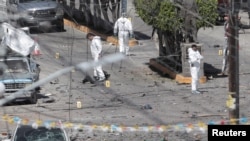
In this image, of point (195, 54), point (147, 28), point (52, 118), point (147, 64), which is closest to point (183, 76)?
point (195, 54)

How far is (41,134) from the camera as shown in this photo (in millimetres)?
15461

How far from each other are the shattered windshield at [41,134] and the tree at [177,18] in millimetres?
7481

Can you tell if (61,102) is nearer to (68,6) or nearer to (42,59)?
(42,59)

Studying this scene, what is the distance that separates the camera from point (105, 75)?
24.2 metres

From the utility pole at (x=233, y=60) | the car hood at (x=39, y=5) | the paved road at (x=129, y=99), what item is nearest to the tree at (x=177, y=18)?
the paved road at (x=129, y=99)

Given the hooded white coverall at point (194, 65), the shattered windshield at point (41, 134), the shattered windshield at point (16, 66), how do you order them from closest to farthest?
the shattered windshield at point (41, 134) → the hooded white coverall at point (194, 65) → the shattered windshield at point (16, 66)

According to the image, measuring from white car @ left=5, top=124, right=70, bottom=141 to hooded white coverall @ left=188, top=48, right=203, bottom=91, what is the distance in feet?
21.3

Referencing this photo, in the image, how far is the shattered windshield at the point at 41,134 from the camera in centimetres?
1535

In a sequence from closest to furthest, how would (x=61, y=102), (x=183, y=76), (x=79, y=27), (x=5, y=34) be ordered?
1. (x=5, y=34)
2. (x=61, y=102)
3. (x=183, y=76)
4. (x=79, y=27)

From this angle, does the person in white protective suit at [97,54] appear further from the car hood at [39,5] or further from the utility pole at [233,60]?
the utility pole at [233,60]

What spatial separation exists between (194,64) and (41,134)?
278 inches

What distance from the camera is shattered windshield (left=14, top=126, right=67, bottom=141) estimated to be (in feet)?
50.4

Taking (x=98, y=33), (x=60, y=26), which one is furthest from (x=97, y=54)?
(x=98, y=33)

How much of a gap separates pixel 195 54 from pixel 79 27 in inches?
383
